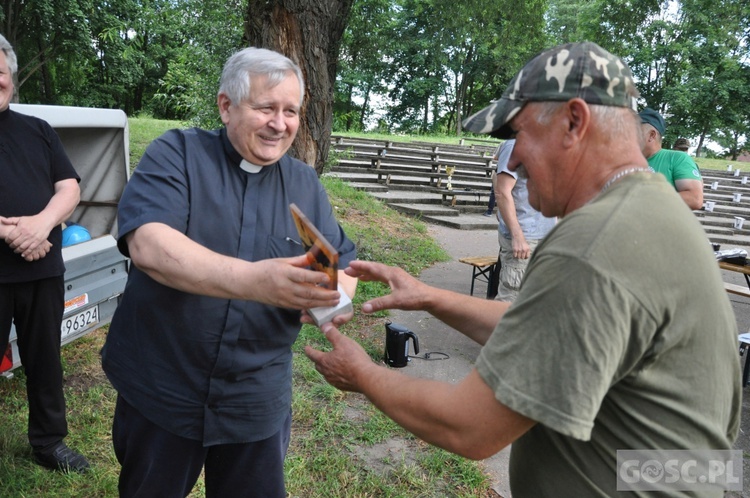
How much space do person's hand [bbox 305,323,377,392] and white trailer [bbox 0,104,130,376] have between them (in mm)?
2433

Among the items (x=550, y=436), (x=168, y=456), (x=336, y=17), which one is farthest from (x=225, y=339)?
(x=336, y=17)

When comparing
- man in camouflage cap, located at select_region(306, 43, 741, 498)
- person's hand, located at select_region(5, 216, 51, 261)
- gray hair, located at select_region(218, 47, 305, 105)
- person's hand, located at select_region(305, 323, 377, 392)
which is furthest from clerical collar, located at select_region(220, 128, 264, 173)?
person's hand, located at select_region(5, 216, 51, 261)

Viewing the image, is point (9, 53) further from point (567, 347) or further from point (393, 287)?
point (567, 347)

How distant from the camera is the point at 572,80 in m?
1.15

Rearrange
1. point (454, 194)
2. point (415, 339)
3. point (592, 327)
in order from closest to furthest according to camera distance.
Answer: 1. point (592, 327)
2. point (415, 339)
3. point (454, 194)

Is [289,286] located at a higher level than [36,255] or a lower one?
higher

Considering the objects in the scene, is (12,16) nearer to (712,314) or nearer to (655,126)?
(655,126)

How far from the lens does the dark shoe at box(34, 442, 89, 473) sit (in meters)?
2.91

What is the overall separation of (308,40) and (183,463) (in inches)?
144

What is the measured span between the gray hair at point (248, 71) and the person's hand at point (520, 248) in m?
2.94

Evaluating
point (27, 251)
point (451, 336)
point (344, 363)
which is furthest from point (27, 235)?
point (451, 336)

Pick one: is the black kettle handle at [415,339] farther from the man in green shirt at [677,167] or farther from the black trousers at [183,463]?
the man in green shirt at [677,167]

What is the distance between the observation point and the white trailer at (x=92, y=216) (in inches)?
137

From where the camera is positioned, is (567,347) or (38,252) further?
(38,252)
